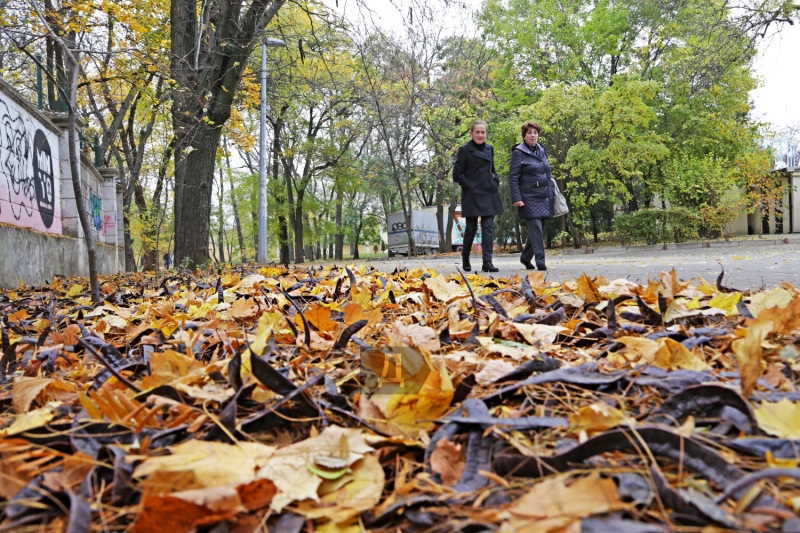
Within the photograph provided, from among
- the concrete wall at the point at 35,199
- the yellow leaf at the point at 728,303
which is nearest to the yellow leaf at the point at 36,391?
the yellow leaf at the point at 728,303

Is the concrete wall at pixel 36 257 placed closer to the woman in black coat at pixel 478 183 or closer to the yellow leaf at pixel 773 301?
the woman in black coat at pixel 478 183

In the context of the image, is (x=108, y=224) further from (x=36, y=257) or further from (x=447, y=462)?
(x=447, y=462)

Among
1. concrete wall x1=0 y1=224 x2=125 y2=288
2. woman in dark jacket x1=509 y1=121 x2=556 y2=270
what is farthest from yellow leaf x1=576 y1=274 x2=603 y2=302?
concrete wall x1=0 y1=224 x2=125 y2=288

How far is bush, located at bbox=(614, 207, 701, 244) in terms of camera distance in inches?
717

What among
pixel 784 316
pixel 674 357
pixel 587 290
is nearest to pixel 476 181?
pixel 587 290

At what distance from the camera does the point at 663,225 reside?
18.6 meters

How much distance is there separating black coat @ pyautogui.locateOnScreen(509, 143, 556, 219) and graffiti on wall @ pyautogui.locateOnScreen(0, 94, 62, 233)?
6.69 metres

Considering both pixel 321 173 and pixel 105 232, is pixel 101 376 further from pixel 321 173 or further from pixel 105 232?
pixel 321 173

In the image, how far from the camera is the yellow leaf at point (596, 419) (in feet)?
3.38

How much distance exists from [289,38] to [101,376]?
31.5ft

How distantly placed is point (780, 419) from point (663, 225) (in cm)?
1960

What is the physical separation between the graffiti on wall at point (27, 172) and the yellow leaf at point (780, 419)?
8.48 m

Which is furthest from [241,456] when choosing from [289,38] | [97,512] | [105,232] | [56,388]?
[105,232]

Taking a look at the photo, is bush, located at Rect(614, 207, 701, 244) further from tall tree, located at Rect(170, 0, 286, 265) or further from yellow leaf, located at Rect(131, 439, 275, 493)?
yellow leaf, located at Rect(131, 439, 275, 493)
